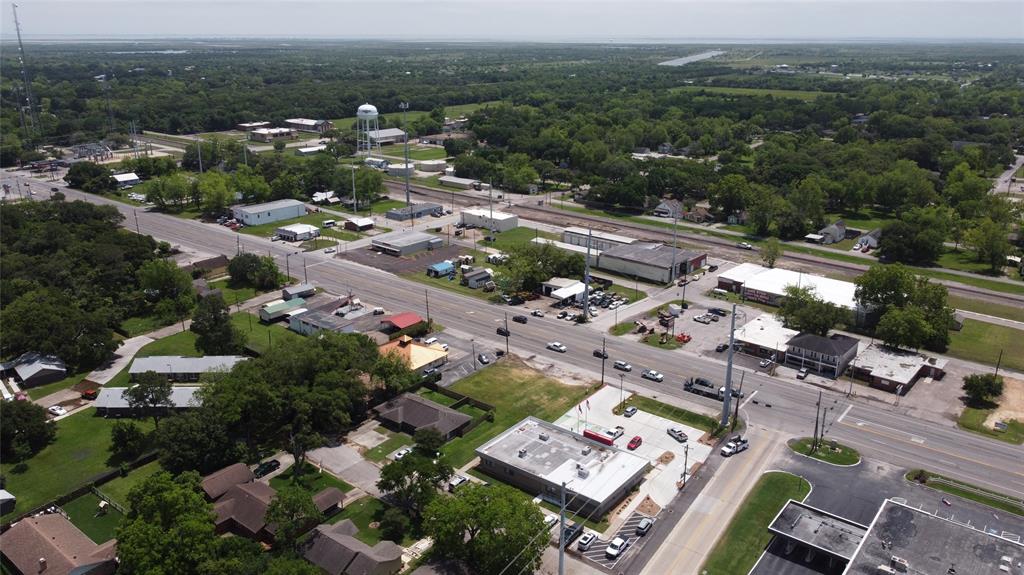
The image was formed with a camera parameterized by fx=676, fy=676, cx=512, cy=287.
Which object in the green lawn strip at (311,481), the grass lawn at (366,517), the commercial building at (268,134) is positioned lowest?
the grass lawn at (366,517)

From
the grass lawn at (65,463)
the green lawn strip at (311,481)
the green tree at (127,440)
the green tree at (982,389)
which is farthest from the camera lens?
the green tree at (982,389)

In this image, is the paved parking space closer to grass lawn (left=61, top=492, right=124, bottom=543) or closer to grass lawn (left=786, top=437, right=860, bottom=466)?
grass lawn (left=786, top=437, right=860, bottom=466)

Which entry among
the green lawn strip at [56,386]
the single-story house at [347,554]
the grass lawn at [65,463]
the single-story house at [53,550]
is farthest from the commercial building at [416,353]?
the green lawn strip at [56,386]

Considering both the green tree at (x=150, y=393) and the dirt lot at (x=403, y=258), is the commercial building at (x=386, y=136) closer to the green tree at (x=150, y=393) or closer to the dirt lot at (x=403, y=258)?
the dirt lot at (x=403, y=258)

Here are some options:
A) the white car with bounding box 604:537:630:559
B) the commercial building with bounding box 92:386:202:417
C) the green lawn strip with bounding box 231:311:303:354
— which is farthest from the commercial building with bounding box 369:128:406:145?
the white car with bounding box 604:537:630:559

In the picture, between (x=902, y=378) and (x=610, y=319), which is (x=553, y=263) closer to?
(x=610, y=319)

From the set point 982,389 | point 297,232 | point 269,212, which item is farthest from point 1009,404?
point 269,212

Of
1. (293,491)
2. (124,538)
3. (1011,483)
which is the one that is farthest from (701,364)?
(124,538)

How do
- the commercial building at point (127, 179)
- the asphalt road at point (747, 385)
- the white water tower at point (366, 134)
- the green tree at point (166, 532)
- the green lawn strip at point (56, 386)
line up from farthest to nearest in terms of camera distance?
the white water tower at point (366, 134)
the commercial building at point (127, 179)
the green lawn strip at point (56, 386)
the asphalt road at point (747, 385)
the green tree at point (166, 532)
